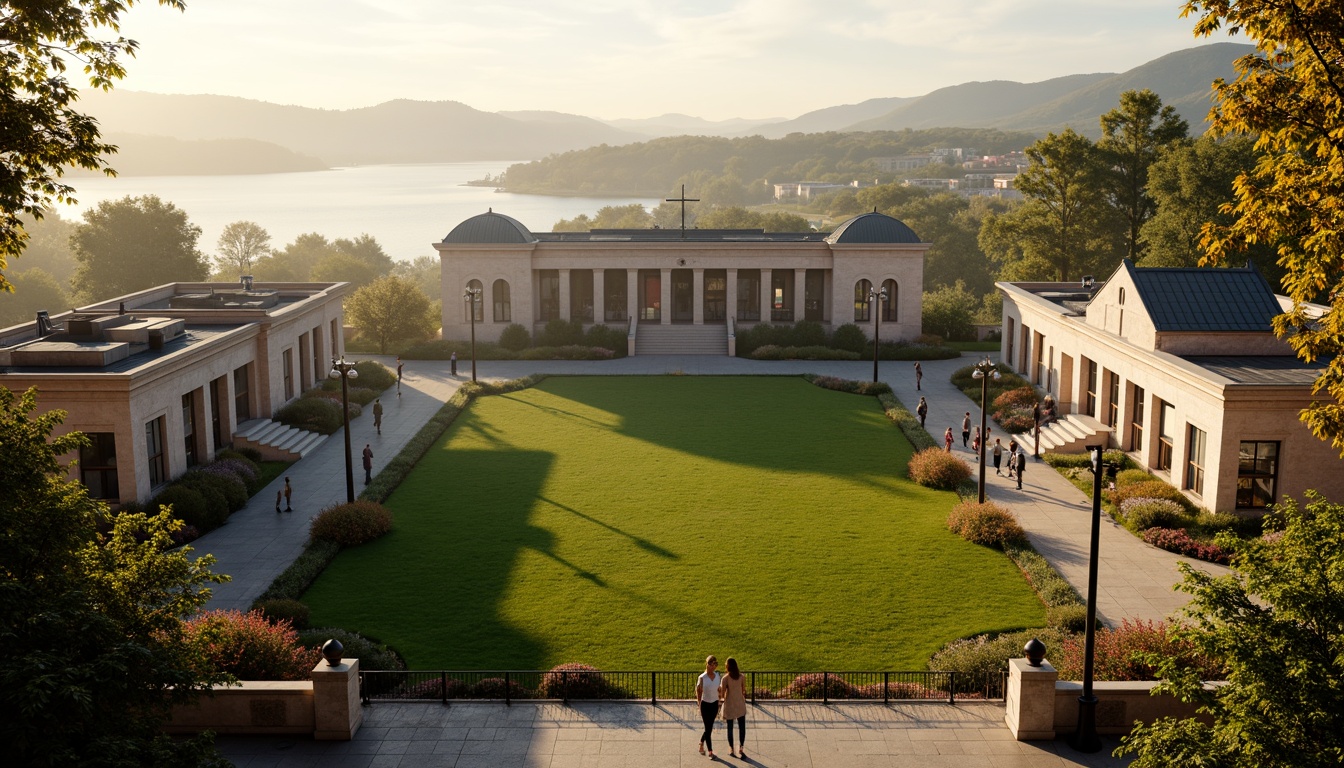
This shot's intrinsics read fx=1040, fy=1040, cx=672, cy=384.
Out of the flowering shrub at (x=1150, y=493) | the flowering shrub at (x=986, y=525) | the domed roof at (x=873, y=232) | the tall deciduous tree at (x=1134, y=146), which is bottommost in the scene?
the flowering shrub at (x=986, y=525)

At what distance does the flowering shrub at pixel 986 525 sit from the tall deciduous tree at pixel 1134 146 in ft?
143

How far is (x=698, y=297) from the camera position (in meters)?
66.9

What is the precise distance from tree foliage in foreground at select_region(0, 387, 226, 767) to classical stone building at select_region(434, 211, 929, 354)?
165 feet

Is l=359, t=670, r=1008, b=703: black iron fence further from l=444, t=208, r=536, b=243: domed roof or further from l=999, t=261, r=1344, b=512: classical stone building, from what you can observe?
l=444, t=208, r=536, b=243: domed roof

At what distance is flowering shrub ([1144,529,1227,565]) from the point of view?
28438 millimetres

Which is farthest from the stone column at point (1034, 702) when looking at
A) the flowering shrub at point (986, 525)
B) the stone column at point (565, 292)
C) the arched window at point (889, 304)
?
the stone column at point (565, 292)

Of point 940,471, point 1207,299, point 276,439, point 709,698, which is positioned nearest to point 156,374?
point 276,439

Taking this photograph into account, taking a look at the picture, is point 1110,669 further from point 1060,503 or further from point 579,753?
point 1060,503

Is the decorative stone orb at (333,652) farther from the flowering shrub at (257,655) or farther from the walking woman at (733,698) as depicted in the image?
the walking woman at (733,698)

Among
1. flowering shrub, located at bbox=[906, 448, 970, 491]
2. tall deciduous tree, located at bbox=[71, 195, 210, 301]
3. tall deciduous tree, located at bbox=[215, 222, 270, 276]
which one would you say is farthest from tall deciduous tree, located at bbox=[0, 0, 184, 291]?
tall deciduous tree, located at bbox=[215, 222, 270, 276]

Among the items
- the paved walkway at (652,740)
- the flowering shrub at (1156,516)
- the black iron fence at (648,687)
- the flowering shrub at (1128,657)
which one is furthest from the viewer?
the flowering shrub at (1156,516)

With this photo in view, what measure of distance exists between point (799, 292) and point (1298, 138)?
4810cm

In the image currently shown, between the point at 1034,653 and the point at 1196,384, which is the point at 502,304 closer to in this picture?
the point at 1196,384

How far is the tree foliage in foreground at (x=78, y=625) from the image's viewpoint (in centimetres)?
1084
